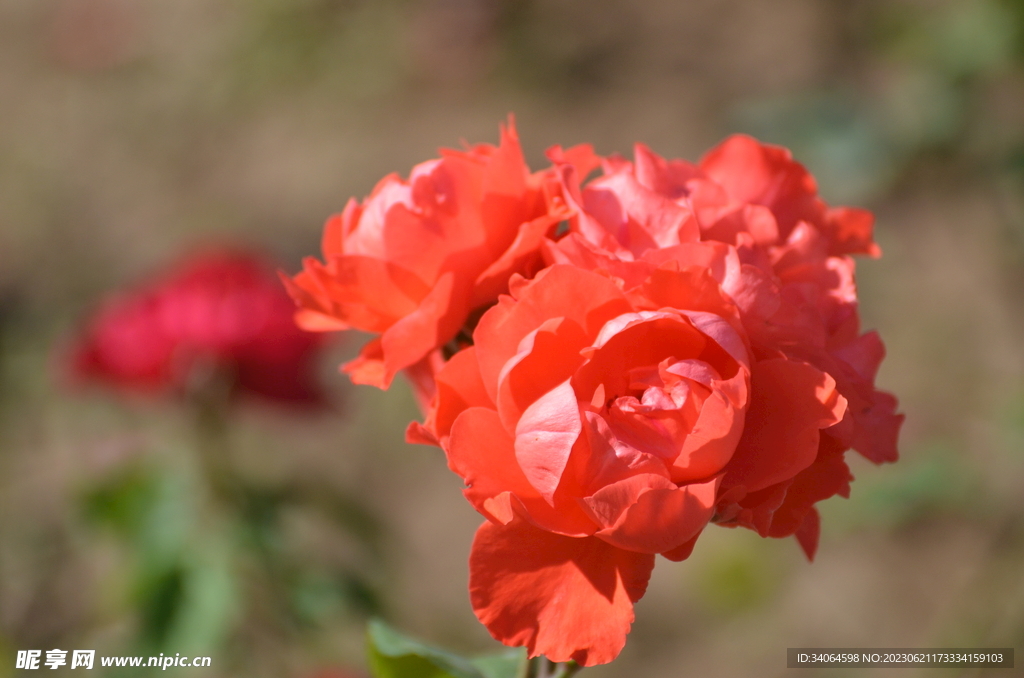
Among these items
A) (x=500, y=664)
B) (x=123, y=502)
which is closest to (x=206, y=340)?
(x=123, y=502)

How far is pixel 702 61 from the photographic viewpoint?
Result: 273 centimetres

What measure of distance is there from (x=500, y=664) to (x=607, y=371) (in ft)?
1.19

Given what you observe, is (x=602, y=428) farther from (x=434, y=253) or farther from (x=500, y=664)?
(x=500, y=664)

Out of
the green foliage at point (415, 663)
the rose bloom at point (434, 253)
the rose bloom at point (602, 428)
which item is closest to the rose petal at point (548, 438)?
the rose bloom at point (602, 428)

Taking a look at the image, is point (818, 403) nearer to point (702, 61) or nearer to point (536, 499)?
point (536, 499)

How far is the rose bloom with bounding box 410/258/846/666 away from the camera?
41 cm

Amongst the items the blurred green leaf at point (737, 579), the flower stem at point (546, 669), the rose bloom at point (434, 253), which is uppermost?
A: the rose bloom at point (434, 253)

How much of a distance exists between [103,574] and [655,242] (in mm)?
1702

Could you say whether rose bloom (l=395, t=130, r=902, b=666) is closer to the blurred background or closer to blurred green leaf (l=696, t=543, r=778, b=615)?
the blurred background

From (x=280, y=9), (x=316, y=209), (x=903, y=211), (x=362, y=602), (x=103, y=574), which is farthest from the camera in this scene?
(x=280, y=9)

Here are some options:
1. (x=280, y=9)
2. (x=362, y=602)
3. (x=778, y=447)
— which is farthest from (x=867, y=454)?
(x=280, y=9)

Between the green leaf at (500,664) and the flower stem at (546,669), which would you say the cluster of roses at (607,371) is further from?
the green leaf at (500,664)

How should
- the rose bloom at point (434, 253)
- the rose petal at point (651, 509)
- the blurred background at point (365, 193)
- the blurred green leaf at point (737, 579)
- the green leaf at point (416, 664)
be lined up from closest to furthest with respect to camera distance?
the rose petal at point (651, 509)
the rose bloom at point (434, 253)
the green leaf at point (416, 664)
the blurred background at point (365, 193)
the blurred green leaf at point (737, 579)

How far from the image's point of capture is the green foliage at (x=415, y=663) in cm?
61
